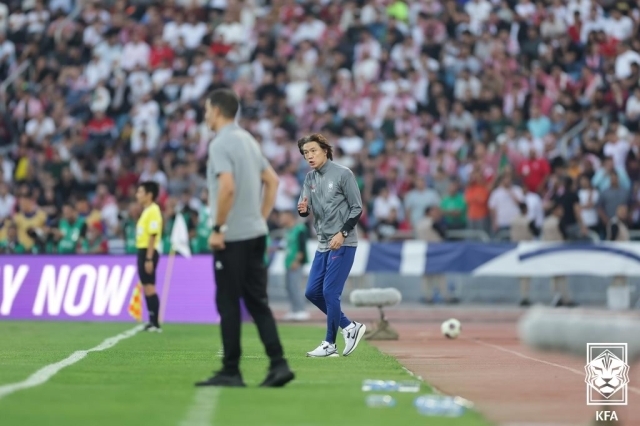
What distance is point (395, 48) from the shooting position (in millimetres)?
32844

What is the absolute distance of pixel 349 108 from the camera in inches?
1251

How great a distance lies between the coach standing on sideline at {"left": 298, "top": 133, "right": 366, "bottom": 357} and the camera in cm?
1459

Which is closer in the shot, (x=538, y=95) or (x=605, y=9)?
(x=538, y=95)

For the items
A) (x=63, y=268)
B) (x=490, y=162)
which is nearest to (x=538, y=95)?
(x=490, y=162)

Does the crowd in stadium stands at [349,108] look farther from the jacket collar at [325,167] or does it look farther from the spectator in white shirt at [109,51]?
the jacket collar at [325,167]

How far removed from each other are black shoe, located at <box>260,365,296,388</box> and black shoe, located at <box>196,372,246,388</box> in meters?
0.20

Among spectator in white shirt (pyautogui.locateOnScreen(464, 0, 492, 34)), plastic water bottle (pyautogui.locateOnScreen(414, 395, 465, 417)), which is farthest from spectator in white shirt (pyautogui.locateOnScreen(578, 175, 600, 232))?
plastic water bottle (pyautogui.locateOnScreen(414, 395, 465, 417))

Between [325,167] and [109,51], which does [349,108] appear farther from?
[325,167]

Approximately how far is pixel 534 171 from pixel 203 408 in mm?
20342

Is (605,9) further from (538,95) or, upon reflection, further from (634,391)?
(634,391)

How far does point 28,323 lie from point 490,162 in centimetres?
1086

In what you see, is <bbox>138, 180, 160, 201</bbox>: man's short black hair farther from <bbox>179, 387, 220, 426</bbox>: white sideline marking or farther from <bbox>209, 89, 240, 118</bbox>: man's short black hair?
<bbox>179, 387, 220, 426</bbox>: white sideline marking

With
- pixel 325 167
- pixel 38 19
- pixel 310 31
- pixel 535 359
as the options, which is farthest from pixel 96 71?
pixel 535 359

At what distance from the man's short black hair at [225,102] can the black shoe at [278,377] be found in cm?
205
